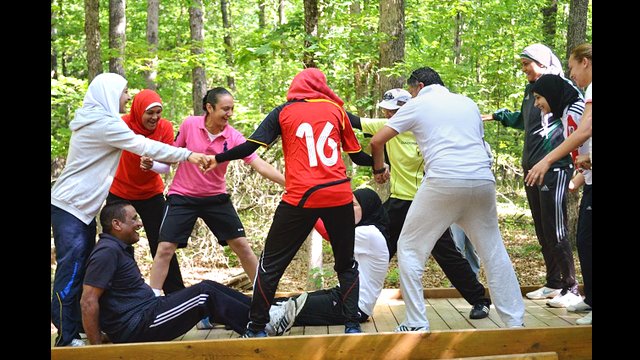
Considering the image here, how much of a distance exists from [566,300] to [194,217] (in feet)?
11.2

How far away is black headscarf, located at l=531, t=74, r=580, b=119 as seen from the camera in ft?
20.2

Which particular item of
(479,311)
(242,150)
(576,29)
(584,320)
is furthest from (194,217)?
(576,29)

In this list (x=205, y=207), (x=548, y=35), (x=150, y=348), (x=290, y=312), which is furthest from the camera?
(x=548, y=35)

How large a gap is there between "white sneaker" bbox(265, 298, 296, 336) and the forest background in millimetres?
3667

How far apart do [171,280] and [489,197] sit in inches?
118

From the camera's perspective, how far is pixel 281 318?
5500 mm

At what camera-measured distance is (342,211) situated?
5.15 metres

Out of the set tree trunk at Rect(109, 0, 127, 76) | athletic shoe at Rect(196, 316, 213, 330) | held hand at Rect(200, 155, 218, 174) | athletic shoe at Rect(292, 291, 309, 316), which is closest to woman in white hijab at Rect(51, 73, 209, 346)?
held hand at Rect(200, 155, 218, 174)

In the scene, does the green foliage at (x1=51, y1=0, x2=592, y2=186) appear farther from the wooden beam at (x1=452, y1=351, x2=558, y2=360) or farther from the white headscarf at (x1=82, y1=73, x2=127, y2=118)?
the wooden beam at (x1=452, y1=351, x2=558, y2=360)

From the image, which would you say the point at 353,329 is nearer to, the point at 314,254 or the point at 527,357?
the point at 527,357
